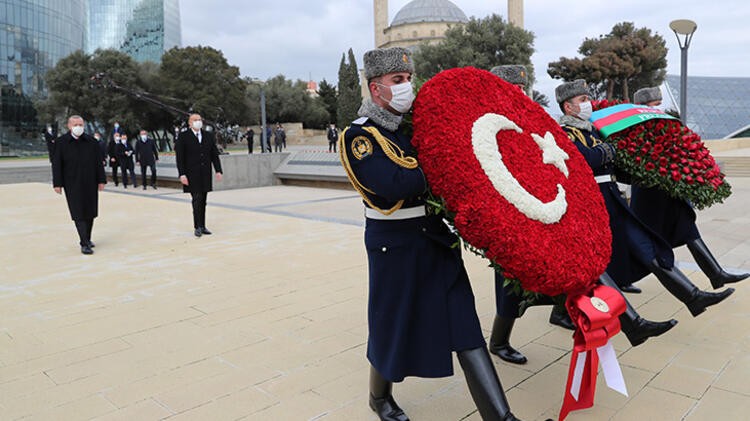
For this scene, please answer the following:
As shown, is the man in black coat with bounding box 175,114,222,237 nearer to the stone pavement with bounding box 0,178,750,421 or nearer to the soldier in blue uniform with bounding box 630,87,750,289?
the stone pavement with bounding box 0,178,750,421

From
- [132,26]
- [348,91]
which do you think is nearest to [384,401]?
[348,91]

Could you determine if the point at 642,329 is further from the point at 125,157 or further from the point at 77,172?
the point at 125,157

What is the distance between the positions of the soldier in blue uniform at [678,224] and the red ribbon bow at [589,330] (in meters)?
2.25

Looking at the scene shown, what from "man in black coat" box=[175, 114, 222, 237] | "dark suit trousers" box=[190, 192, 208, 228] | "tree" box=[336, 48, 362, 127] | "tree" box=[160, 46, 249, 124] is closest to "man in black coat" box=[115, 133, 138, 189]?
"man in black coat" box=[175, 114, 222, 237]

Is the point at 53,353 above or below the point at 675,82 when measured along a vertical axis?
below

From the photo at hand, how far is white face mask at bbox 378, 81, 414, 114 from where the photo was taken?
2.63 m

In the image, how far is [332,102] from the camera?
65750 mm


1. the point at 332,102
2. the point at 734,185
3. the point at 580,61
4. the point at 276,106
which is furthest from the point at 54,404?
the point at 332,102

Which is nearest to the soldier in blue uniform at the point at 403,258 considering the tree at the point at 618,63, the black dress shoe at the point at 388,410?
the black dress shoe at the point at 388,410

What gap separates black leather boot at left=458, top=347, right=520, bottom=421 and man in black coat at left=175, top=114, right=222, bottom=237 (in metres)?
6.76

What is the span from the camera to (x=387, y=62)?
2.64 m

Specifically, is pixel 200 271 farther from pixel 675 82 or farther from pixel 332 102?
pixel 332 102

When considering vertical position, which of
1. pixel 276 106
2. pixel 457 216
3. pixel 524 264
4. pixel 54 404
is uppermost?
pixel 276 106

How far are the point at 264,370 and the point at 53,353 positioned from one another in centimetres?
158
